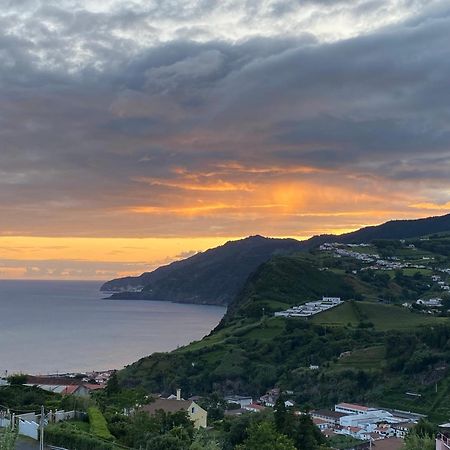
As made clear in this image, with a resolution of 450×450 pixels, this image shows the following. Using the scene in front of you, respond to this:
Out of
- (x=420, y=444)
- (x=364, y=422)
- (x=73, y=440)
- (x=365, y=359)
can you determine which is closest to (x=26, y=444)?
(x=73, y=440)

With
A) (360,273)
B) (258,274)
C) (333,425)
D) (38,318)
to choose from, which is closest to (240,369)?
(333,425)

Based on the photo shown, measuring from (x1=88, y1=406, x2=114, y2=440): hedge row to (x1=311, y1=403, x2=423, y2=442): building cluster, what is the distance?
2800 centimetres

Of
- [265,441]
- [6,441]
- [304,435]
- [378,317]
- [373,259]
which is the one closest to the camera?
[6,441]

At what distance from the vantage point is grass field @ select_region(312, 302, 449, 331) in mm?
98812

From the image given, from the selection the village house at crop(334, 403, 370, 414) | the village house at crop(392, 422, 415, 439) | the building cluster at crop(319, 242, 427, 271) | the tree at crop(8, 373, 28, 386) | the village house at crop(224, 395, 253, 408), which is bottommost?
the village house at crop(224, 395, 253, 408)

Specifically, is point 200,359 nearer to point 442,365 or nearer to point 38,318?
point 442,365

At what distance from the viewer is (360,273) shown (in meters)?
139

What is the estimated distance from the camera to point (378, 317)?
345 feet

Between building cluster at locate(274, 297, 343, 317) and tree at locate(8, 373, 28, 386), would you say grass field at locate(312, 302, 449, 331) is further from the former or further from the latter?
tree at locate(8, 373, 28, 386)

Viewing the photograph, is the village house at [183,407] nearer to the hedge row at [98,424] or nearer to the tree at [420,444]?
the hedge row at [98,424]

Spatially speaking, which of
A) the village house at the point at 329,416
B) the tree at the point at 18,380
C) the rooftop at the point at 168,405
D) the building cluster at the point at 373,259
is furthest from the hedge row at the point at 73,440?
the building cluster at the point at 373,259

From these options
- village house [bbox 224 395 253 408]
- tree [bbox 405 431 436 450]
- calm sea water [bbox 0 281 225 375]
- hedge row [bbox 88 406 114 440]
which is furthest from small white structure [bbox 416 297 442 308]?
hedge row [bbox 88 406 114 440]

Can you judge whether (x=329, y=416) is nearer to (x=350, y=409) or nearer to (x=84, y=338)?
(x=350, y=409)

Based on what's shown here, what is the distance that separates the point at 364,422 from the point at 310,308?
50.9 metres
